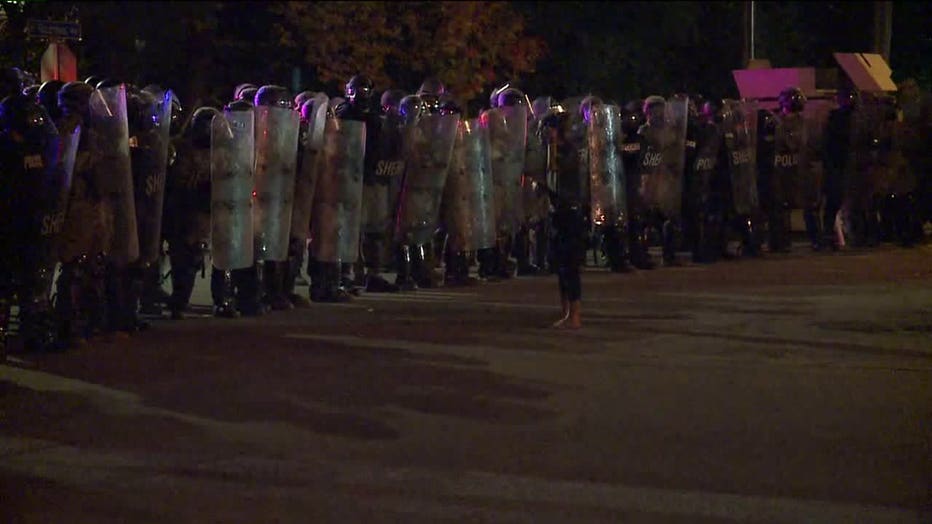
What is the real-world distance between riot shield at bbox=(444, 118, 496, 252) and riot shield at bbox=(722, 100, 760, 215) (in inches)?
159

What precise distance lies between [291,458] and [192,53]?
2743cm

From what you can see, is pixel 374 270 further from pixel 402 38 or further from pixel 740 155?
pixel 402 38

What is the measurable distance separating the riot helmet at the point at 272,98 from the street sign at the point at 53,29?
6.22 feet

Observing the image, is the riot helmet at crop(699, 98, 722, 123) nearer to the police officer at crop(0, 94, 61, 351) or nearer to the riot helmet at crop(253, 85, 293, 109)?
the riot helmet at crop(253, 85, 293, 109)

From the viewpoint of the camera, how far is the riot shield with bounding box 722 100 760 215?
19859mm

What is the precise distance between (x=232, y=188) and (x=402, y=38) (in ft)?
66.2

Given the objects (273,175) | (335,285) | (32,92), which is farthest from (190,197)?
(335,285)

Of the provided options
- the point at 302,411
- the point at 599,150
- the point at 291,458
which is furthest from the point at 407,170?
the point at 291,458

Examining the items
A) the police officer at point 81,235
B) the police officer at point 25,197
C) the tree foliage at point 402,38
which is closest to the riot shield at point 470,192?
the police officer at point 81,235

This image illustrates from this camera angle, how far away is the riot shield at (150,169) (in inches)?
522

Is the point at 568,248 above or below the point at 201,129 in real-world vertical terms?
below

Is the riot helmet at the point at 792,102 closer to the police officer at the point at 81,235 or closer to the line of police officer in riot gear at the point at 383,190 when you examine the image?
the line of police officer in riot gear at the point at 383,190

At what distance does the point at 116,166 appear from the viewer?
12.7m

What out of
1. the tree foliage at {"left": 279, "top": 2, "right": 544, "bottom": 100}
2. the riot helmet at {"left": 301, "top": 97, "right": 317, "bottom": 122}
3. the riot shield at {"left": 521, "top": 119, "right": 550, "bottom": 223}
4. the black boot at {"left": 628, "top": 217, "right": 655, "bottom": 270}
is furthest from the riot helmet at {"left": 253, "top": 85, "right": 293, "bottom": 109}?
the tree foliage at {"left": 279, "top": 2, "right": 544, "bottom": 100}
